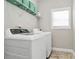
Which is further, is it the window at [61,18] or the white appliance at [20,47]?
the window at [61,18]

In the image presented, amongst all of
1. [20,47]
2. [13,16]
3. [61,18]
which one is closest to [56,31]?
[61,18]

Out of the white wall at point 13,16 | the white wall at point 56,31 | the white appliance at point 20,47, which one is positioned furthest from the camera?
the white wall at point 56,31

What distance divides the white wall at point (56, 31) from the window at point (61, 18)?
18 centimetres

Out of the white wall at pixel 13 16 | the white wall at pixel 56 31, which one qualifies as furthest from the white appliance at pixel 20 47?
the white wall at pixel 56 31

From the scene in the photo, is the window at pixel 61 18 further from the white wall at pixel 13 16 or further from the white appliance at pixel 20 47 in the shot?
the white appliance at pixel 20 47

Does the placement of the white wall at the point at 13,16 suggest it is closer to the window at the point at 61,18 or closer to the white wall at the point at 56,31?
the white wall at the point at 56,31

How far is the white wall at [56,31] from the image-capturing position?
3.91 metres

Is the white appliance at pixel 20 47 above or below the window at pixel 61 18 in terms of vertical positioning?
below

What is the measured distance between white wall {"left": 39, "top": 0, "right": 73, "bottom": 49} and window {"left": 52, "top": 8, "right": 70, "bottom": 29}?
0.18m

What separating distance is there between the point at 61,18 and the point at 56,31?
670mm

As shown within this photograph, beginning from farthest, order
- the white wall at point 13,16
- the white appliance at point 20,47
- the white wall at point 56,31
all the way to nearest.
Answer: the white wall at point 56,31 < the white wall at point 13,16 < the white appliance at point 20,47

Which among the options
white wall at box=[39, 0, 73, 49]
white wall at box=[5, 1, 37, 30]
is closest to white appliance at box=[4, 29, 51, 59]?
white wall at box=[5, 1, 37, 30]

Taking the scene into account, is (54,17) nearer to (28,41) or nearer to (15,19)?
(15,19)

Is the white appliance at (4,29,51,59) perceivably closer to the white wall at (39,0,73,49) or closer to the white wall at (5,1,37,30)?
the white wall at (5,1,37,30)
